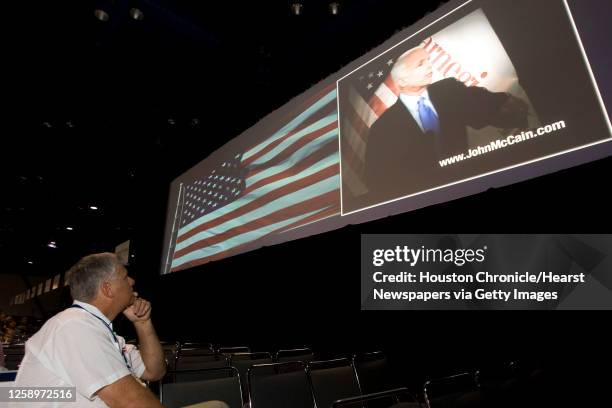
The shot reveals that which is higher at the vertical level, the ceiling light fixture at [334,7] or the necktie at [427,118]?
the ceiling light fixture at [334,7]

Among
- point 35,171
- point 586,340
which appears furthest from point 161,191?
point 586,340

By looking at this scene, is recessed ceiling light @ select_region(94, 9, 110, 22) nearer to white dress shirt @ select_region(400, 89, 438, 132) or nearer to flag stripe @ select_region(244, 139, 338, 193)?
flag stripe @ select_region(244, 139, 338, 193)

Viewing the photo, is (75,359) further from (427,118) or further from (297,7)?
(297,7)

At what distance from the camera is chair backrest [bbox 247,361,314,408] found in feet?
6.62

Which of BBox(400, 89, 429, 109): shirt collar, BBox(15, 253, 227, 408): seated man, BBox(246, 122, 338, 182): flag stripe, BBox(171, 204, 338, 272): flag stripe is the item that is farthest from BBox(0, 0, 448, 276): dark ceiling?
BBox(15, 253, 227, 408): seated man

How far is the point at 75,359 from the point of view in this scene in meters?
1.34

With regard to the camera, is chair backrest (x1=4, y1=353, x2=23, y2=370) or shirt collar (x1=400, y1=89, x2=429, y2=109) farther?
shirt collar (x1=400, y1=89, x2=429, y2=109)

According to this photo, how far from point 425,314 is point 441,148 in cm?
136

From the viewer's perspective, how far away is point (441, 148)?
3.15 meters

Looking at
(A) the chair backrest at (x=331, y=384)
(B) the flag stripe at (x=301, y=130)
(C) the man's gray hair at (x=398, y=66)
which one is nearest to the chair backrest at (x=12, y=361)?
(A) the chair backrest at (x=331, y=384)

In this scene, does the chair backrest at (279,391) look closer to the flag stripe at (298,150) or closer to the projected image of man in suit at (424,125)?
the projected image of man in suit at (424,125)

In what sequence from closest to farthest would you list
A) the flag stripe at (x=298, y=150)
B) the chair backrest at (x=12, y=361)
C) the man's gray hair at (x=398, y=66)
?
the chair backrest at (x=12, y=361) < the man's gray hair at (x=398, y=66) < the flag stripe at (x=298, y=150)

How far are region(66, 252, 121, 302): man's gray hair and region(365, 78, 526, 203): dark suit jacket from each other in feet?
7.99

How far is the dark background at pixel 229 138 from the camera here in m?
2.59
